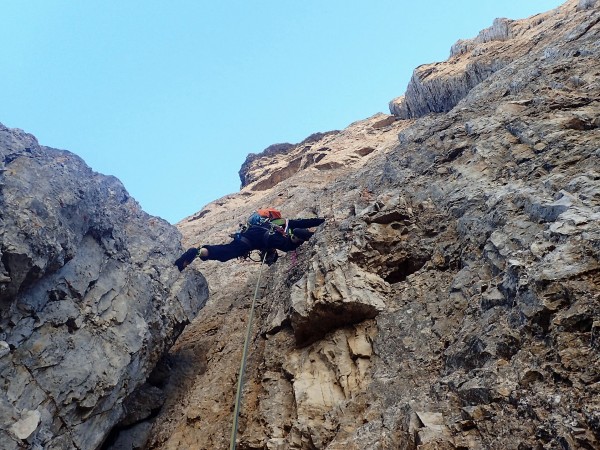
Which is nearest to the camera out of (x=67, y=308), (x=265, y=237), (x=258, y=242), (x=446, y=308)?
(x=446, y=308)

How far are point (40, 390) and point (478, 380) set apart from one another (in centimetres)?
500

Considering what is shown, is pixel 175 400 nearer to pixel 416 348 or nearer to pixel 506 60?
pixel 416 348

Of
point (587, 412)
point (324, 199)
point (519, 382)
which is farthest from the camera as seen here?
point (324, 199)

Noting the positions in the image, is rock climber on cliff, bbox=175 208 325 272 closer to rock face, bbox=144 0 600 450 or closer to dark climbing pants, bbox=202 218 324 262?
dark climbing pants, bbox=202 218 324 262

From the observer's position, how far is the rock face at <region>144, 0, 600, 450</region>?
12.4ft

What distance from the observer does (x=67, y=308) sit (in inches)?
262

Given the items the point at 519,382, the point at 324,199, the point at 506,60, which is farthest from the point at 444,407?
the point at 506,60

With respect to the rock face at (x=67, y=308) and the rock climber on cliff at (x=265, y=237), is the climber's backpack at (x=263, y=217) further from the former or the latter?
the rock face at (x=67, y=308)

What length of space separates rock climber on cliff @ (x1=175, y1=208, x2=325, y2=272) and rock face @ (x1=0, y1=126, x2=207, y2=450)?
4.14 ft

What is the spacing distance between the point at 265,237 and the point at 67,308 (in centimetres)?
433

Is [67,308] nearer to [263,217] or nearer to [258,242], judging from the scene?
[258,242]

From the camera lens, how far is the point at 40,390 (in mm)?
5742

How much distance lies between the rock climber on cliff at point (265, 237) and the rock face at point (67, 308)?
1262mm

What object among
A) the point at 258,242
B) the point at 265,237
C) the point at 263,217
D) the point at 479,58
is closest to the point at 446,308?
the point at 265,237
